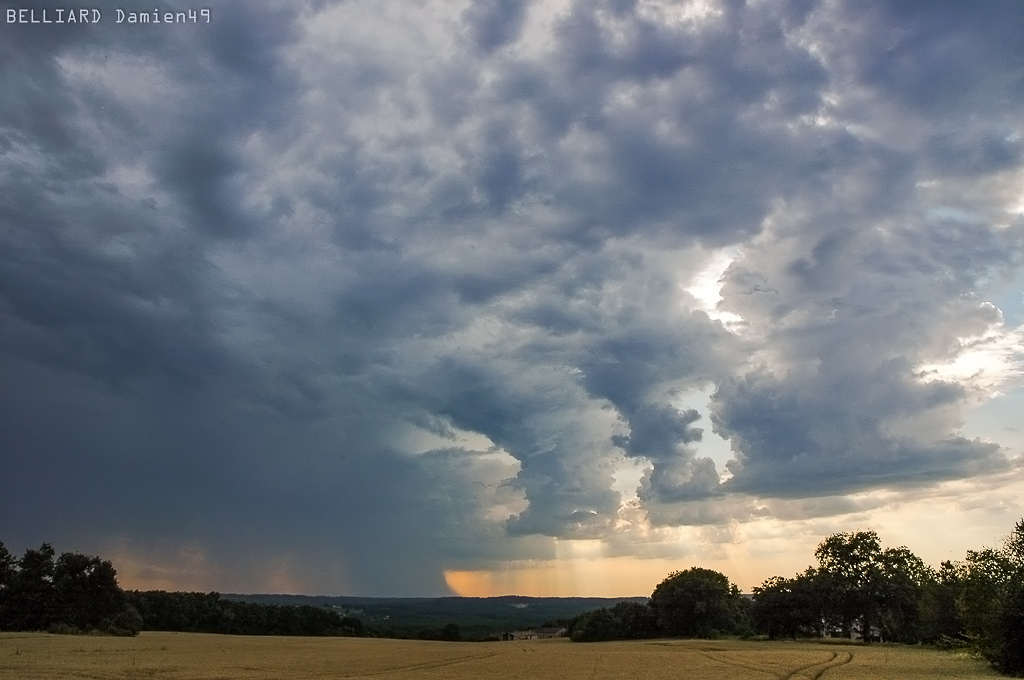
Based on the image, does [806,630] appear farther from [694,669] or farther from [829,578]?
[694,669]

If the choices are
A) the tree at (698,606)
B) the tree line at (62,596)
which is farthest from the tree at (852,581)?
the tree line at (62,596)

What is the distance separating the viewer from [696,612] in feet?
481

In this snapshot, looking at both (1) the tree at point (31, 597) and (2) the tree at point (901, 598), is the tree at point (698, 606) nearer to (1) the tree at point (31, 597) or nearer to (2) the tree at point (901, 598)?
(2) the tree at point (901, 598)

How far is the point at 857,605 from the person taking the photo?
123 m

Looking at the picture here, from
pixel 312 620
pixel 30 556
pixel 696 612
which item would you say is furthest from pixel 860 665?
pixel 312 620

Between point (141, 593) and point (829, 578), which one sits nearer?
point (829, 578)

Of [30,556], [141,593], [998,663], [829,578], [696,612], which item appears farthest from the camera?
[141,593]

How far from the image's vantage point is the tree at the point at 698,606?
146m

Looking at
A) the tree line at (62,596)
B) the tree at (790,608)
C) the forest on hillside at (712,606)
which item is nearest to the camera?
the forest on hillside at (712,606)

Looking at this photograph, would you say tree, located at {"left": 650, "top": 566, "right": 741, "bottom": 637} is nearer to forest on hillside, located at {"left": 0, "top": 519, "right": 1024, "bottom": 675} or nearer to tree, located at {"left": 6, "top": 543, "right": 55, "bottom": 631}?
forest on hillside, located at {"left": 0, "top": 519, "right": 1024, "bottom": 675}

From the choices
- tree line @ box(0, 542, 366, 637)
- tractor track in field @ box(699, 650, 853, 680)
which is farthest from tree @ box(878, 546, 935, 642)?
tree line @ box(0, 542, 366, 637)

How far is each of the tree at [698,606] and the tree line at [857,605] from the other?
20cm

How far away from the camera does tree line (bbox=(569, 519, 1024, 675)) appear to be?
189ft

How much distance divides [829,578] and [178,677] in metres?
113
